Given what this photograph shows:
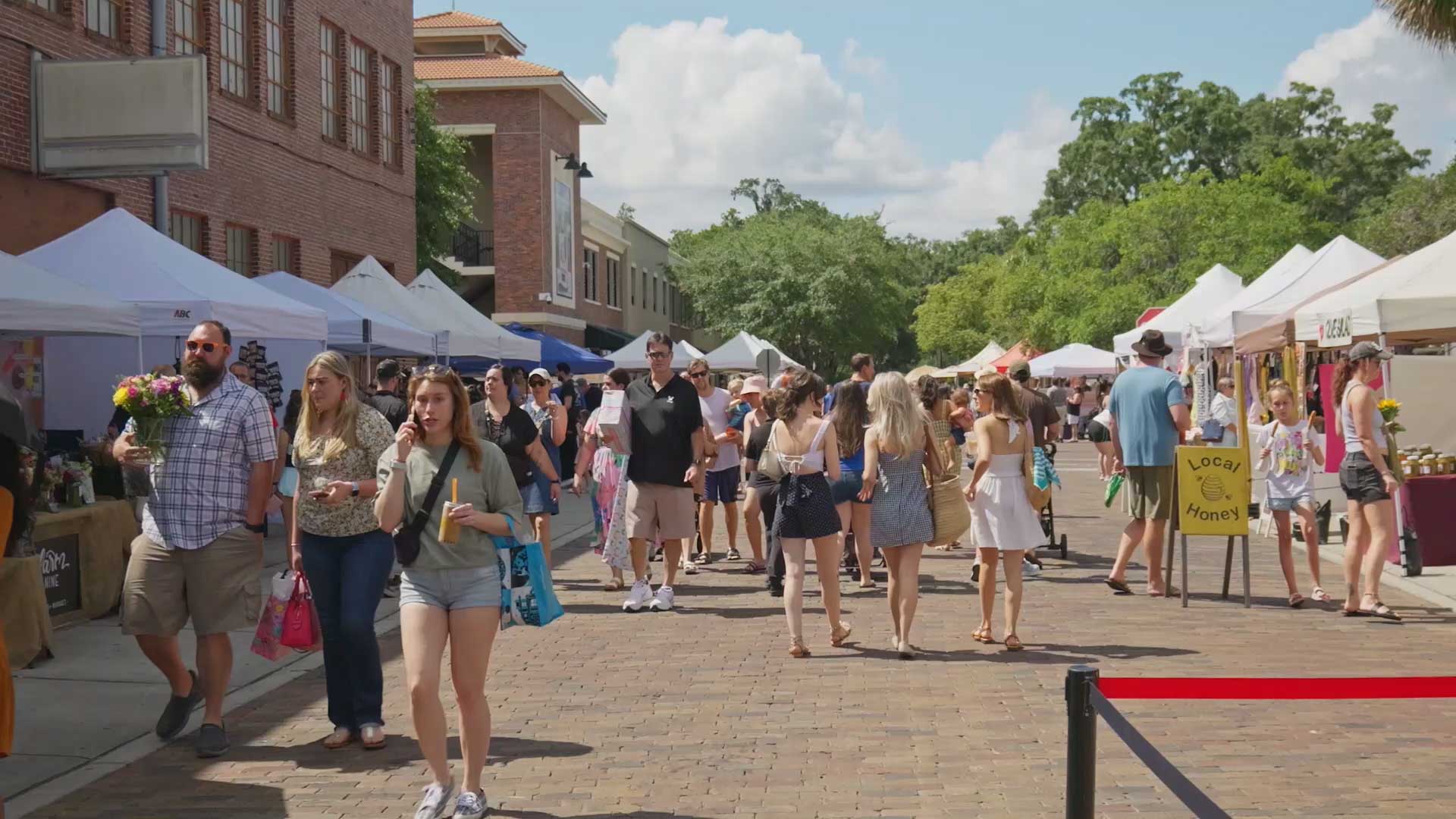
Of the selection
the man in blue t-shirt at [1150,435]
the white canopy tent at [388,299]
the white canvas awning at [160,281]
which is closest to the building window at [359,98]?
the white canopy tent at [388,299]

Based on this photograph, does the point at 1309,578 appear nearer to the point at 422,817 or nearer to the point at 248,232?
the point at 422,817

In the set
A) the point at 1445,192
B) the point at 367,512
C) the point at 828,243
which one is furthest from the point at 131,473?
the point at 828,243

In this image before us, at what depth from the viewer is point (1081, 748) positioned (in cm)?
386

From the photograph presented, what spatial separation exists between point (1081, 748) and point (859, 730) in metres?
3.45

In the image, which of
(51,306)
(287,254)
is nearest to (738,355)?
(287,254)

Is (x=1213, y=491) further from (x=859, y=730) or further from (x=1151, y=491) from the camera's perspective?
(x=859, y=730)

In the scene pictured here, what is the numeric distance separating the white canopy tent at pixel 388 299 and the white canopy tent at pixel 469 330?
292 mm

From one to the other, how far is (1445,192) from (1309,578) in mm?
47384

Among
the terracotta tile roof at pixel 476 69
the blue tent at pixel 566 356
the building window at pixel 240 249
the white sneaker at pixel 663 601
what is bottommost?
the white sneaker at pixel 663 601

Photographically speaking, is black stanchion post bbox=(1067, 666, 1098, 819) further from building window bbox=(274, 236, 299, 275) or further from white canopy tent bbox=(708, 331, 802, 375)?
white canopy tent bbox=(708, 331, 802, 375)

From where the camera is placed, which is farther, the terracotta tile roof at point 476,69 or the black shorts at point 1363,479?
the terracotta tile roof at point 476,69

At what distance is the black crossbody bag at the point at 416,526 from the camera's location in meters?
5.80

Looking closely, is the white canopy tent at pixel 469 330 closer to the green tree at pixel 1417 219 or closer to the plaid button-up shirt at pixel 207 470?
the plaid button-up shirt at pixel 207 470

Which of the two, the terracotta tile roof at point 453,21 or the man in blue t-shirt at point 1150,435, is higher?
the terracotta tile roof at point 453,21
